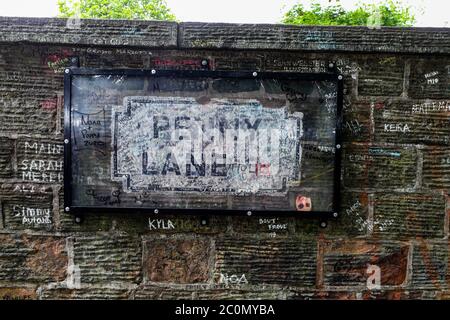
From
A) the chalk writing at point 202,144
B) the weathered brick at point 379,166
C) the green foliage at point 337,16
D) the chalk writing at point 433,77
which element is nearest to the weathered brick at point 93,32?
the chalk writing at point 202,144

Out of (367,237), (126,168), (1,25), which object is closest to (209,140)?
(126,168)

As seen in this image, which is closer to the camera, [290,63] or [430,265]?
[290,63]

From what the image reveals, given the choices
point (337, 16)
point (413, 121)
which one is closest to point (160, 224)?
point (413, 121)

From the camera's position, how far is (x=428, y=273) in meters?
2.54

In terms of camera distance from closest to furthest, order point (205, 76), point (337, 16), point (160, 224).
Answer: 1. point (205, 76)
2. point (160, 224)
3. point (337, 16)

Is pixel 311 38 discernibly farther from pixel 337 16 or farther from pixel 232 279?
pixel 337 16

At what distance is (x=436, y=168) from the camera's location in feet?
8.14

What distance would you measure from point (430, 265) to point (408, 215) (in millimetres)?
319

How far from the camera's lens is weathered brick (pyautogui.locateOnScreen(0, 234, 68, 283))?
98.3 inches

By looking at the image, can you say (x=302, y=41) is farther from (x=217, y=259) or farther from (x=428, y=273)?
(x=428, y=273)

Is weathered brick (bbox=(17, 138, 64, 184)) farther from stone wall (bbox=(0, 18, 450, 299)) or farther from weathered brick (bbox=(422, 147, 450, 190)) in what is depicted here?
weathered brick (bbox=(422, 147, 450, 190))

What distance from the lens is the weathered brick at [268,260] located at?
8.30ft

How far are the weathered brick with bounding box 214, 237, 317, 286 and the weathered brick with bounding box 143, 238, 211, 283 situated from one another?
9cm

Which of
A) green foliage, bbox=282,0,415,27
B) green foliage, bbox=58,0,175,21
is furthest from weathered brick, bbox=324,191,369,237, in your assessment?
green foliage, bbox=58,0,175,21
